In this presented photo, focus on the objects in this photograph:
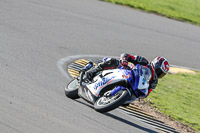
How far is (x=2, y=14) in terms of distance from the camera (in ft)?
45.1

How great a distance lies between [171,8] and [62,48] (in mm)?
10048

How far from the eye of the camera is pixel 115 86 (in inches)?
304

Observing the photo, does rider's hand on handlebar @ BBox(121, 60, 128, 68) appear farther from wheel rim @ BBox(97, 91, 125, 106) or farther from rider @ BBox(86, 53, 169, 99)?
wheel rim @ BBox(97, 91, 125, 106)

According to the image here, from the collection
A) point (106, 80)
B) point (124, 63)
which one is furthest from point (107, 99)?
point (124, 63)

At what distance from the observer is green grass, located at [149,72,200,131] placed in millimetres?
9633

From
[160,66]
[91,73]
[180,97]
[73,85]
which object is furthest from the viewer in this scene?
[180,97]

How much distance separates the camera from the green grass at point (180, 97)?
9.63 meters

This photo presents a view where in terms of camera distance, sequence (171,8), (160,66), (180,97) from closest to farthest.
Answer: (160,66) < (180,97) < (171,8)

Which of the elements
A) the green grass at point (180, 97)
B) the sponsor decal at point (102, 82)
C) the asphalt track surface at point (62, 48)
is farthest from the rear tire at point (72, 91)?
the green grass at point (180, 97)

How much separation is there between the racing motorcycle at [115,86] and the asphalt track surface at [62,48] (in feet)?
0.85

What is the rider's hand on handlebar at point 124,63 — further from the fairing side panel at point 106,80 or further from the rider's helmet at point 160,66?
the rider's helmet at point 160,66

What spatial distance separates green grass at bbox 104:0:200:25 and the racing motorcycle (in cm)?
1181

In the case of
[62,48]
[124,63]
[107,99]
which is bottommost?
[62,48]

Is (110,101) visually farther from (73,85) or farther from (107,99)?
(73,85)
